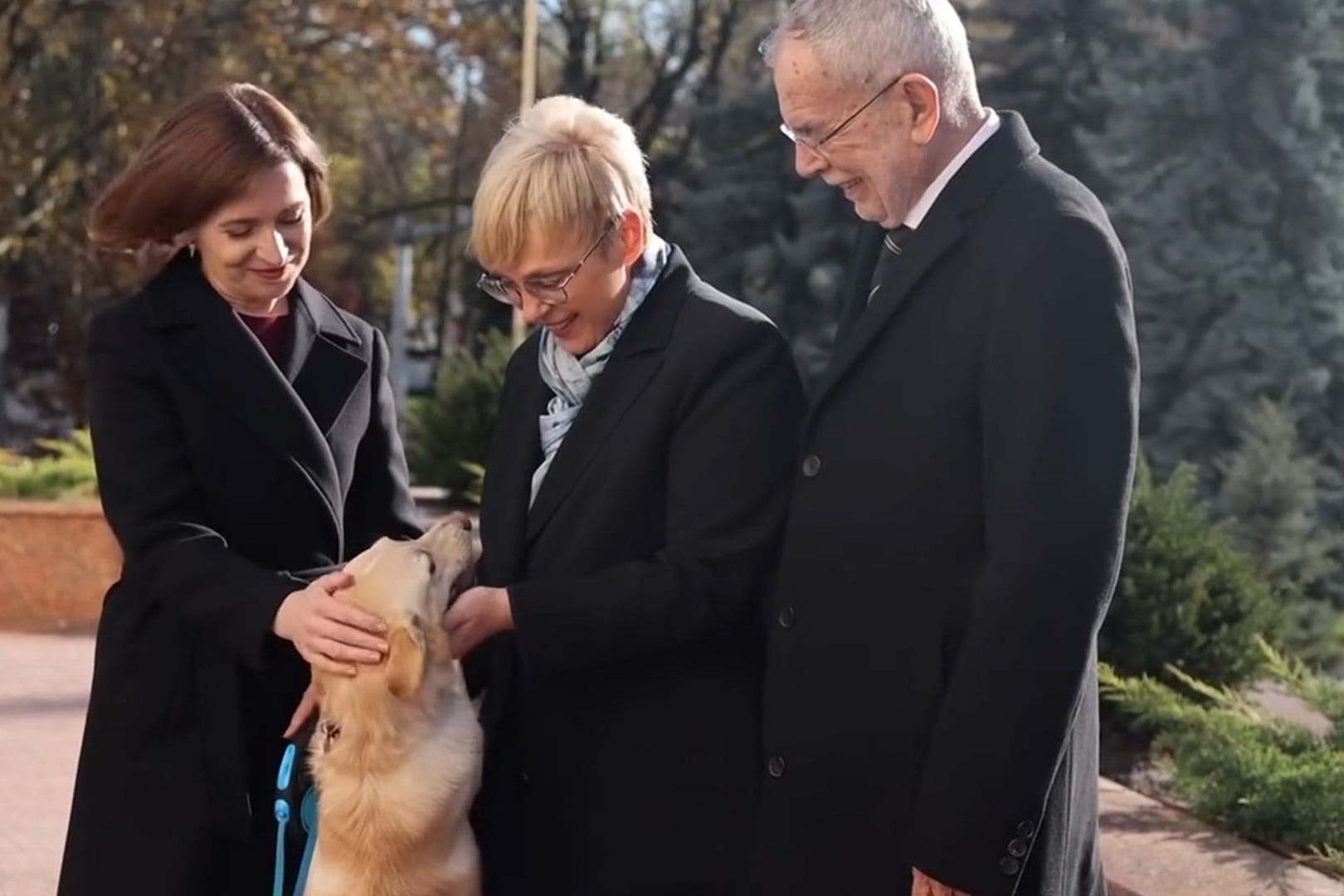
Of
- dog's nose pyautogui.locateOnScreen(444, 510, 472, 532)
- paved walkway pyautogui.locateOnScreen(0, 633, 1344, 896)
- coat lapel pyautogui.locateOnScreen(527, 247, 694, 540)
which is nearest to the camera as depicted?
coat lapel pyautogui.locateOnScreen(527, 247, 694, 540)

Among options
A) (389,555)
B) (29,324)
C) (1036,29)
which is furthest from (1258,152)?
(29,324)

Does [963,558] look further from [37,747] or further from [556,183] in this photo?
[37,747]

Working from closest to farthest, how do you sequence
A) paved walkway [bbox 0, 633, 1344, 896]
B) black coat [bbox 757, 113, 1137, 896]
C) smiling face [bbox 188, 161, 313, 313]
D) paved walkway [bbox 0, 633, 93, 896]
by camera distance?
black coat [bbox 757, 113, 1137, 896]
smiling face [bbox 188, 161, 313, 313]
paved walkway [bbox 0, 633, 1344, 896]
paved walkway [bbox 0, 633, 93, 896]

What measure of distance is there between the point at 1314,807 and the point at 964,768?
3487mm

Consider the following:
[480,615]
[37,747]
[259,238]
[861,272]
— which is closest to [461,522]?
[480,615]

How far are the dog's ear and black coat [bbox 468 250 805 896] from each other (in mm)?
A: 205

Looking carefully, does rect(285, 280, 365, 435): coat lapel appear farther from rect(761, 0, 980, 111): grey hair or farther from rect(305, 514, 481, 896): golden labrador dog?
rect(761, 0, 980, 111): grey hair

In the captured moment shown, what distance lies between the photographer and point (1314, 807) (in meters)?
5.64

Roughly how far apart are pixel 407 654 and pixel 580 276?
2.63ft

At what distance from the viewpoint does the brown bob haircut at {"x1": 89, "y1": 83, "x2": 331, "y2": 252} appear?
3.39 metres

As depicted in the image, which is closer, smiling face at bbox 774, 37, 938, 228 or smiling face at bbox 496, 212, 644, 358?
smiling face at bbox 774, 37, 938, 228

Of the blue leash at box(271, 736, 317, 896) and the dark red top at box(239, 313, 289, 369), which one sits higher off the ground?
the dark red top at box(239, 313, 289, 369)

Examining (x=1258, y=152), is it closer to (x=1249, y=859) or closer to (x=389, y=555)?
(x=1249, y=859)

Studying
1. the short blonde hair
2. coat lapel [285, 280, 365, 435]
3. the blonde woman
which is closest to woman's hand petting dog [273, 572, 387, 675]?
the blonde woman
